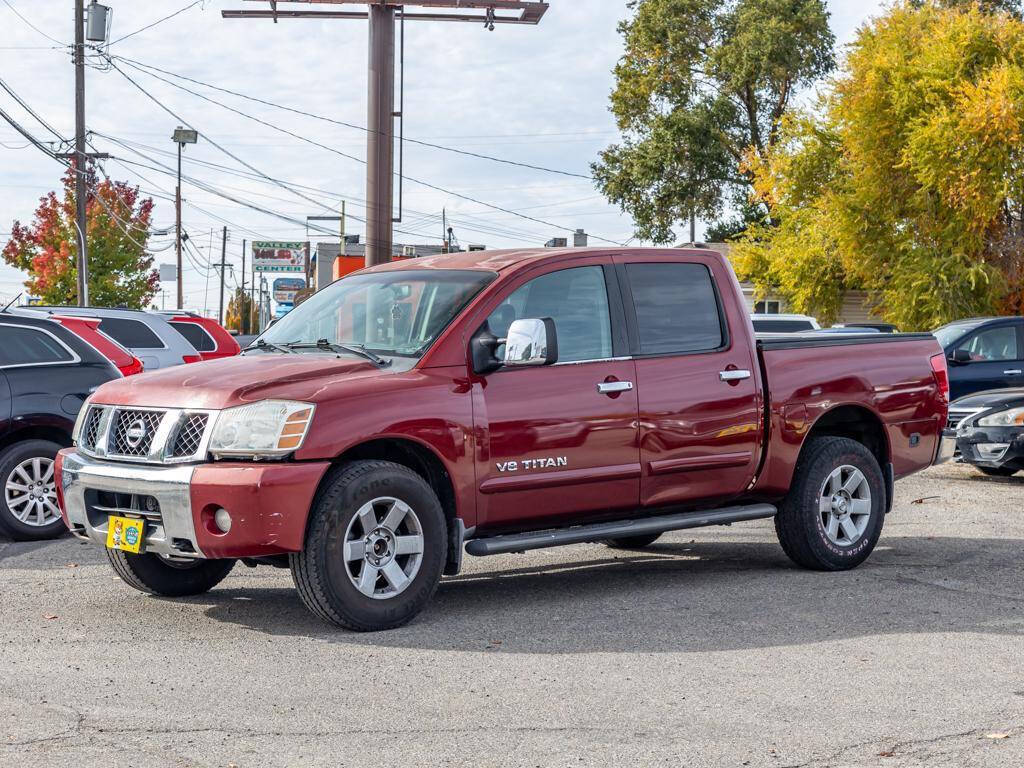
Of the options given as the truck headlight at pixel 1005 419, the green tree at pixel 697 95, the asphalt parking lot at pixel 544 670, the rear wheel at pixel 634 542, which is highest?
the green tree at pixel 697 95

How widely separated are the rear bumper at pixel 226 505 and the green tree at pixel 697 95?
4303 cm

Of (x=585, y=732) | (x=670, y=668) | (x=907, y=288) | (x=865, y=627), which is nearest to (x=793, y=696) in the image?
(x=670, y=668)

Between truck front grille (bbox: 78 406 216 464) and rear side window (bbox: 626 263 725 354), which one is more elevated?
rear side window (bbox: 626 263 725 354)

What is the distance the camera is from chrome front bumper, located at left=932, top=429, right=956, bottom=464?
9367 millimetres

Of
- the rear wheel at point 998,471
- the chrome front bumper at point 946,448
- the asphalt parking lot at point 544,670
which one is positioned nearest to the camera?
the asphalt parking lot at point 544,670

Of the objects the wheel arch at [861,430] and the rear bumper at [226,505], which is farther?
the wheel arch at [861,430]

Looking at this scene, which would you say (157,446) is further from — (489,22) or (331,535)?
(489,22)

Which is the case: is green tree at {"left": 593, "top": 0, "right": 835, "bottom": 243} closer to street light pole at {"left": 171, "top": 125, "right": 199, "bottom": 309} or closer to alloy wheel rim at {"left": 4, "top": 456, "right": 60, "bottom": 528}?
street light pole at {"left": 171, "top": 125, "right": 199, "bottom": 309}

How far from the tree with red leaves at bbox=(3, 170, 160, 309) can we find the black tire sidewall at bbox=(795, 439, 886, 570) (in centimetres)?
5111

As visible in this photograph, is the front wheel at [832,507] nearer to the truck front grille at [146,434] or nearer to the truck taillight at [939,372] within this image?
the truck taillight at [939,372]

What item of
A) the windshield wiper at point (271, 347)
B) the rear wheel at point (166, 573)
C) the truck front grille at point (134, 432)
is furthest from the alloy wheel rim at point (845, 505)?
the truck front grille at point (134, 432)

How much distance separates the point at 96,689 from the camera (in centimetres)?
560

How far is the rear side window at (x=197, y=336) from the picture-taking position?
16.7 m

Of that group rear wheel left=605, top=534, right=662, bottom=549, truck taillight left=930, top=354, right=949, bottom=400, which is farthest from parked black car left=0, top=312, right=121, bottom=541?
truck taillight left=930, top=354, right=949, bottom=400
